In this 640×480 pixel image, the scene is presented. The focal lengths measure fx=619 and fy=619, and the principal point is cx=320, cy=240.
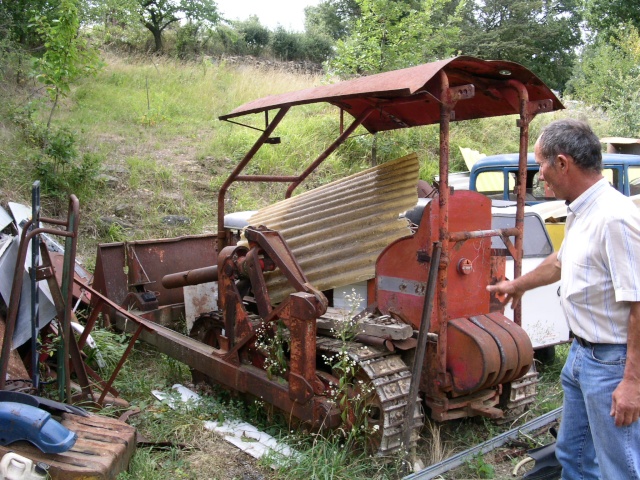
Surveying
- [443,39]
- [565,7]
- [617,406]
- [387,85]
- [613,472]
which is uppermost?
[565,7]

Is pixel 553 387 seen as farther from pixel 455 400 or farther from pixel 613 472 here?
pixel 613 472

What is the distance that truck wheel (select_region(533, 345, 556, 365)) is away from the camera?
5.99 meters

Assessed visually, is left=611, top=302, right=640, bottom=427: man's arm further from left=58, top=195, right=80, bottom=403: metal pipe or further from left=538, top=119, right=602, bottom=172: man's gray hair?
left=58, top=195, right=80, bottom=403: metal pipe

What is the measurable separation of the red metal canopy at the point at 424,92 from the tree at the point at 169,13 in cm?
1528

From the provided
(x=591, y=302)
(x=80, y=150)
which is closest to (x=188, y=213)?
(x=80, y=150)

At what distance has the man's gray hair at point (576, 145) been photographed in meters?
2.61

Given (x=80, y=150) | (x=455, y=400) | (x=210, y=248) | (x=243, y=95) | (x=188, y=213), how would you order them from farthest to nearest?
(x=243, y=95), (x=80, y=150), (x=188, y=213), (x=210, y=248), (x=455, y=400)

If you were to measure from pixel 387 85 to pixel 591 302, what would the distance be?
1.68 meters

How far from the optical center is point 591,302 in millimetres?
2520

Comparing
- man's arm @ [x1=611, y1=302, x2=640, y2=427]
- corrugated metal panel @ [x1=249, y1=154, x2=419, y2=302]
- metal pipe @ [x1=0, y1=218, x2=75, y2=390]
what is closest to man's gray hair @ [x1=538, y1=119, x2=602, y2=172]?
man's arm @ [x1=611, y1=302, x2=640, y2=427]

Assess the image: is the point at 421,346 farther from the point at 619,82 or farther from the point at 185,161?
the point at 619,82

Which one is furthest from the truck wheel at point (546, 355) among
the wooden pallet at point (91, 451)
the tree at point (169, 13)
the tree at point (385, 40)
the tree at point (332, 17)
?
the tree at point (332, 17)

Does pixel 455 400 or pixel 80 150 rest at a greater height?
pixel 80 150

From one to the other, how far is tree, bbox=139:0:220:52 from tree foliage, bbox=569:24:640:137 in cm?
1236
